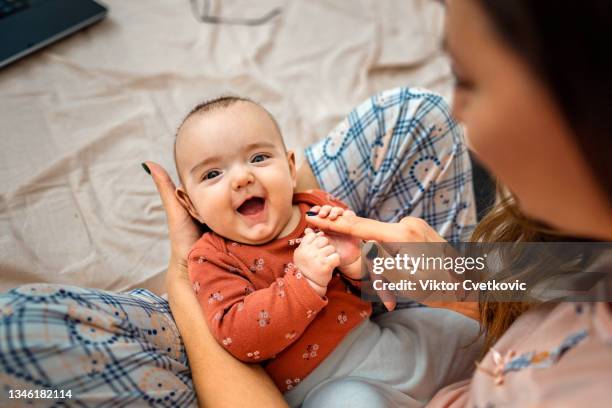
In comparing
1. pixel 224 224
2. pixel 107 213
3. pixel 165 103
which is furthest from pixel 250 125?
pixel 165 103

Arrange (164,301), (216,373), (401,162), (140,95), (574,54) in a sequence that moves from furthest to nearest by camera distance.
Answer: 1. (140,95)
2. (401,162)
3. (164,301)
4. (216,373)
5. (574,54)

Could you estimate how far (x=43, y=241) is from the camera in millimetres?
1127

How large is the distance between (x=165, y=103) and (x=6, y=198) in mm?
460

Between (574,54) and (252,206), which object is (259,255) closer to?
(252,206)

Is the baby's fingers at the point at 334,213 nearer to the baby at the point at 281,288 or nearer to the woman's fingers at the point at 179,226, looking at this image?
the baby at the point at 281,288

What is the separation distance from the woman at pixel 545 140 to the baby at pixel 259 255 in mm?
280

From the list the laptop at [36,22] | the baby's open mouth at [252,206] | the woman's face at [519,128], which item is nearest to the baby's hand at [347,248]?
the baby's open mouth at [252,206]

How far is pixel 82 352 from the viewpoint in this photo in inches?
26.4

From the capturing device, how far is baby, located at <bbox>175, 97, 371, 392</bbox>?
0.84m

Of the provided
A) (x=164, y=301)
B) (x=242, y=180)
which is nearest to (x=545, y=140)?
(x=242, y=180)

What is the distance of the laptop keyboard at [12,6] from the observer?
1451 millimetres

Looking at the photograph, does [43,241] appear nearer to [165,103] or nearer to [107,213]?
[107,213]

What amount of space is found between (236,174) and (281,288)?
204 millimetres

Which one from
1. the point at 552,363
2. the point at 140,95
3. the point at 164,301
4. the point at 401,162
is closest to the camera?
the point at 552,363
